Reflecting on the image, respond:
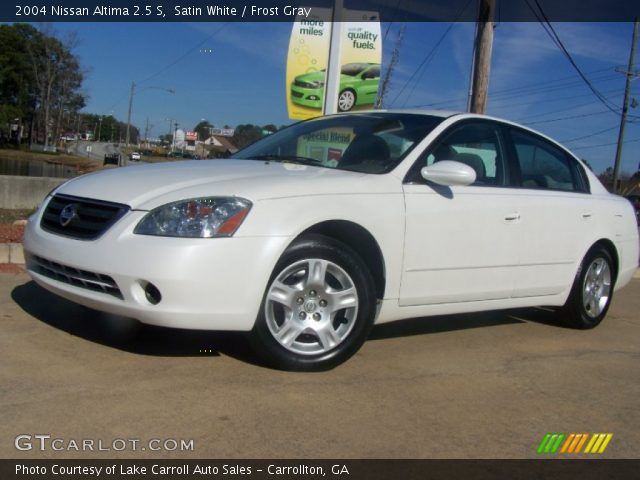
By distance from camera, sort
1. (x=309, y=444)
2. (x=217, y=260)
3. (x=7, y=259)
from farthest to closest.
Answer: (x=7, y=259), (x=217, y=260), (x=309, y=444)

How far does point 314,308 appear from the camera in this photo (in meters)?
3.76

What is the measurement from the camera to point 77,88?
74562mm

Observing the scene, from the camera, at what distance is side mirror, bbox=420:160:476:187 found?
13.3 ft

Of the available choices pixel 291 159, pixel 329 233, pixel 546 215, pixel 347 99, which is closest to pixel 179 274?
pixel 329 233

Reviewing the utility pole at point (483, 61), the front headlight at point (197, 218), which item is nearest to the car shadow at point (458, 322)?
the front headlight at point (197, 218)

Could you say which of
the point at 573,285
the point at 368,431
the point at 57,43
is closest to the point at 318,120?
the point at 573,285

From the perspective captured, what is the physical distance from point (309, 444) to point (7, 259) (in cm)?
439

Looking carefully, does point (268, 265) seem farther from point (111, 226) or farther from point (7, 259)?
point (7, 259)

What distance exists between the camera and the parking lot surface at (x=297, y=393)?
9.43 ft

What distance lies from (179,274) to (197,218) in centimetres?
31

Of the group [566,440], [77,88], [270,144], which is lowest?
[566,440]

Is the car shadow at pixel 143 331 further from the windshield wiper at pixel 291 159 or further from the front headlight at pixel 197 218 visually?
the windshield wiper at pixel 291 159

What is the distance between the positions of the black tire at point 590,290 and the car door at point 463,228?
950mm

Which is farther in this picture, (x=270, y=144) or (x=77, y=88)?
(x=77, y=88)
